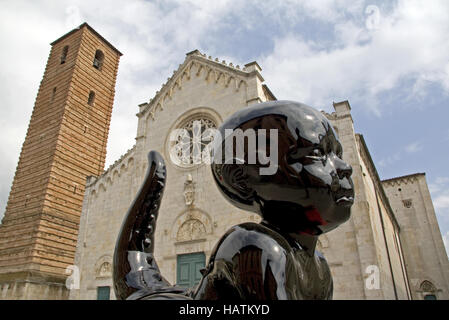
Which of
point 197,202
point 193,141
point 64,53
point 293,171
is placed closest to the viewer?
point 293,171

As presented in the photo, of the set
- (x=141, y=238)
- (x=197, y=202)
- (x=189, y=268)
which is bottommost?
(x=141, y=238)

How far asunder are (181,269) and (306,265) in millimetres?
12348

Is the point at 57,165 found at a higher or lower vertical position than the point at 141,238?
higher

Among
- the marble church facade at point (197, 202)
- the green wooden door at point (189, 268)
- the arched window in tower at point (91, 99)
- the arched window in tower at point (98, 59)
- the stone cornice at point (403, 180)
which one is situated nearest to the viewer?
the marble church facade at point (197, 202)

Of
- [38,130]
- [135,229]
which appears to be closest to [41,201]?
[38,130]

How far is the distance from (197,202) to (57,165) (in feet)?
39.4

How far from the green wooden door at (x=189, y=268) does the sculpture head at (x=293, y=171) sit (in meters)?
11.6

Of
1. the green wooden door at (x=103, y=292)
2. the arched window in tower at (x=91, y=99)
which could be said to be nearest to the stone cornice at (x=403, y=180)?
the green wooden door at (x=103, y=292)

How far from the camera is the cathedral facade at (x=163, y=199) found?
39.9 ft

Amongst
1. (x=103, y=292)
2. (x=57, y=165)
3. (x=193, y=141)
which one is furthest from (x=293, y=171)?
(x=57, y=165)

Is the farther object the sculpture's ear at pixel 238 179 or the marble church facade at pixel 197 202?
the marble church facade at pixel 197 202

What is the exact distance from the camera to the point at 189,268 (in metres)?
12.9

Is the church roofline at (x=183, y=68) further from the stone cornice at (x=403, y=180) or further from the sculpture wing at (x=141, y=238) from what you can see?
the stone cornice at (x=403, y=180)

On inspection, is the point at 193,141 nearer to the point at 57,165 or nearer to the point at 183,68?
the point at 183,68
